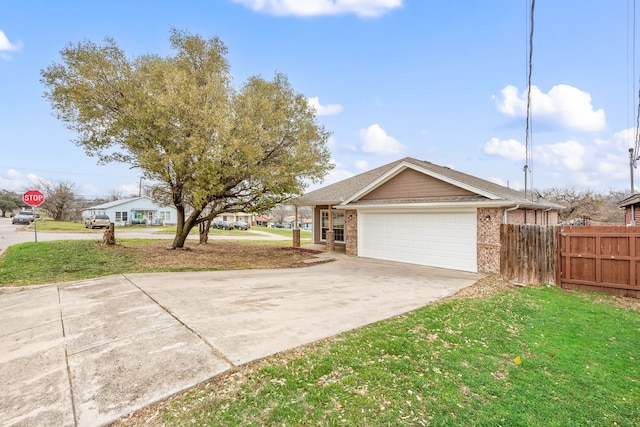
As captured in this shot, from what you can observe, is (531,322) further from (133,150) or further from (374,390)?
(133,150)

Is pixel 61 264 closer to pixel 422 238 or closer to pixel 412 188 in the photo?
pixel 422 238

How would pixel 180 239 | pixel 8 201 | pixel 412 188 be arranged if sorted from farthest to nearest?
pixel 8 201 → pixel 180 239 → pixel 412 188

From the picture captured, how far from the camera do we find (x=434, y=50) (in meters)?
14.2

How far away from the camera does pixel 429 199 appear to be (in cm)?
1152

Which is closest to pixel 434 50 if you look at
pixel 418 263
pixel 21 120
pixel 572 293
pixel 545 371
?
pixel 418 263

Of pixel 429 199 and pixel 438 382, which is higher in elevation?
pixel 429 199

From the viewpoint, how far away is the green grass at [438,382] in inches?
113

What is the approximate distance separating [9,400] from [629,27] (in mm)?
15697

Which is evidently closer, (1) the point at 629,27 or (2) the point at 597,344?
(2) the point at 597,344

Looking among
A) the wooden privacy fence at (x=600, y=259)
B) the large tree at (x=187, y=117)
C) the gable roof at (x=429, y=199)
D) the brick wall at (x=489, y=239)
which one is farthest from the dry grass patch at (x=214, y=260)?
the wooden privacy fence at (x=600, y=259)

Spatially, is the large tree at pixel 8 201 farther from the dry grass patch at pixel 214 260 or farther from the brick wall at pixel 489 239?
the brick wall at pixel 489 239

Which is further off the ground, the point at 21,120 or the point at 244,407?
the point at 21,120

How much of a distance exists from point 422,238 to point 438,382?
8689 mm

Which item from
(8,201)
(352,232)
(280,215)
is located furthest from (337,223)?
(8,201)
